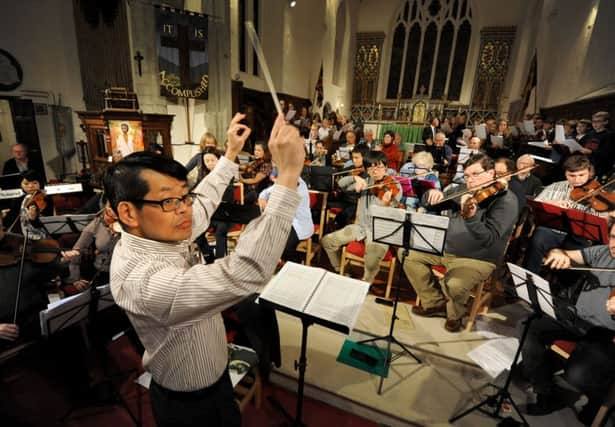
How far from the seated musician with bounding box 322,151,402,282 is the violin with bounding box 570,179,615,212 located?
6.24 feet

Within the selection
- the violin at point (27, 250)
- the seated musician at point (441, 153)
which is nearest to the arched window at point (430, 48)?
the seated musician at point (441, 153)

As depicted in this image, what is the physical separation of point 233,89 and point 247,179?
199 inches

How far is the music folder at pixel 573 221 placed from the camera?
272 cm

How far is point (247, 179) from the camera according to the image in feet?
16.1

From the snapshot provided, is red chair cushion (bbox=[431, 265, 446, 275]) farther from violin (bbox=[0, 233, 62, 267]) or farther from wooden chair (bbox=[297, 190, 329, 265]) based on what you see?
violin (bbox=[0, 233, 62, 267])

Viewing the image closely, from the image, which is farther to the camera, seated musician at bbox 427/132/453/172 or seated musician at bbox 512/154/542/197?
seated musician at bbox 427/132/453/172

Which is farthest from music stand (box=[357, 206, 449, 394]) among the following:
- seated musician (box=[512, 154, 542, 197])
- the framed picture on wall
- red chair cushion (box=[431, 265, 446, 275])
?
the framed picture on wall

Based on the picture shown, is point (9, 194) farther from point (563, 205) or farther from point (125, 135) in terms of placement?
point (563, 205)

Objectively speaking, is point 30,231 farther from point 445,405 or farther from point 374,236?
point 445,405

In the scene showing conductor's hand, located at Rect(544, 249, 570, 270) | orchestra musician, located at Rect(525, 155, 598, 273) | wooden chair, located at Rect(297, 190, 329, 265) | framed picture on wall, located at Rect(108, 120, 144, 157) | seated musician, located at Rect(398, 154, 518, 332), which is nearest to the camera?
conductor's hand, located at Rect(544, 249, 570, 270)

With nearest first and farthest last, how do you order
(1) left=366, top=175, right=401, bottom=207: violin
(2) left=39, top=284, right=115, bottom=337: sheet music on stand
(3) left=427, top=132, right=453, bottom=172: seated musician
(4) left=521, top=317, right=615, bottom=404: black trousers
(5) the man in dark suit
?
(2) left=39, top=284, right=115, bottom=337: sheet music on stand
(4) left=521, top=317, right=615, bottom=404: black trousers
(1) left=366, top=175, right=401, bottom=207: violin
(5) the man in dark suit
(3) left=427, top=132, right=453, bottom=172: seated musician

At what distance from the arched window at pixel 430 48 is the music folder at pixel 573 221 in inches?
620

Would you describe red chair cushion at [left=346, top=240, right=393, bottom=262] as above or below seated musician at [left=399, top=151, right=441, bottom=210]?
below

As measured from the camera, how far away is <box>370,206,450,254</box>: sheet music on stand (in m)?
2.38
